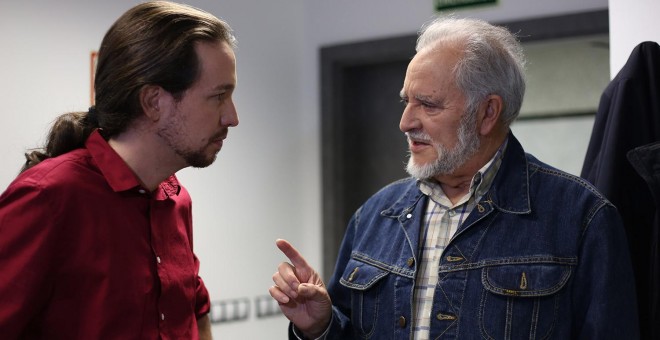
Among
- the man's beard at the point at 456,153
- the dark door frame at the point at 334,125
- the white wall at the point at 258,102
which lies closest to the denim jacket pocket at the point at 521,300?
the man's beard at the point at 456,153

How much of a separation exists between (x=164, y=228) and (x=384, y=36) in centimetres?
237

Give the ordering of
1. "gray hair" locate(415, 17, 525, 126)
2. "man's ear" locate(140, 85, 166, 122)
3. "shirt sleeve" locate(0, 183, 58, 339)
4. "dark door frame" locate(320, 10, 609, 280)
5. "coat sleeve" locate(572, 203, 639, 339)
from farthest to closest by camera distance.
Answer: "dark door frame" locate(320, 10, 609, 280)
"gray hair" locate(415, 17, 525, 126)
"man's ear" locate(140, 85, 166, 122)
"coat sleeve" locate(572, 203, 639, 339)
"shirt sleeve" locate(0, 183, 58, 339)

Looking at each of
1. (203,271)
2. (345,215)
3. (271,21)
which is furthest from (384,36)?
(203,271)

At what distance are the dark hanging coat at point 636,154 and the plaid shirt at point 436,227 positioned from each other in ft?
1.03

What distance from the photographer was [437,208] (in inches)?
75.4

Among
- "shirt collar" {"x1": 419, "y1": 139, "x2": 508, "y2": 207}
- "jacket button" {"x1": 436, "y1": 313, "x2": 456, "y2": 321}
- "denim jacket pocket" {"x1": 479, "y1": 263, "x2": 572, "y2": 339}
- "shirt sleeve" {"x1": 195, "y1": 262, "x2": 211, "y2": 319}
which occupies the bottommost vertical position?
"shirt sleeve" {"x1": 195, "y1": 262, "x2": 211, "y2": 319}

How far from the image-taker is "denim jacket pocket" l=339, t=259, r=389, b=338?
190 cm

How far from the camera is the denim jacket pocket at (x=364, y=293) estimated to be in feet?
6.23

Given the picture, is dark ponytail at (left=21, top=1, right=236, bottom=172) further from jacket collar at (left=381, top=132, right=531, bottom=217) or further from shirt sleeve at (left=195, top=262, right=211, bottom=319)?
jacket collar at (left=381, top=132, right=531, bottom=217)

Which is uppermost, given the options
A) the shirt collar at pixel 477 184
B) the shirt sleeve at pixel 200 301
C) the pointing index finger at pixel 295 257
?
the shirt collar at pixel 477 184

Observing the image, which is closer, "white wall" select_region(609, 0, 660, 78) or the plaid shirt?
the plaid shirt

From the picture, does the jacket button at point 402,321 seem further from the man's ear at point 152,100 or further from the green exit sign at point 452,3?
the green exit sign at point 452,3

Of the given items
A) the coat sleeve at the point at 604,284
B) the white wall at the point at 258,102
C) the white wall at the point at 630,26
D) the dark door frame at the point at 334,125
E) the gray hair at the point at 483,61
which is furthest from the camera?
the dark door frame at the point at 334,125

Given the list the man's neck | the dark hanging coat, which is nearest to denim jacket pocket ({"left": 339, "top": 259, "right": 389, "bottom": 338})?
the man's neck
